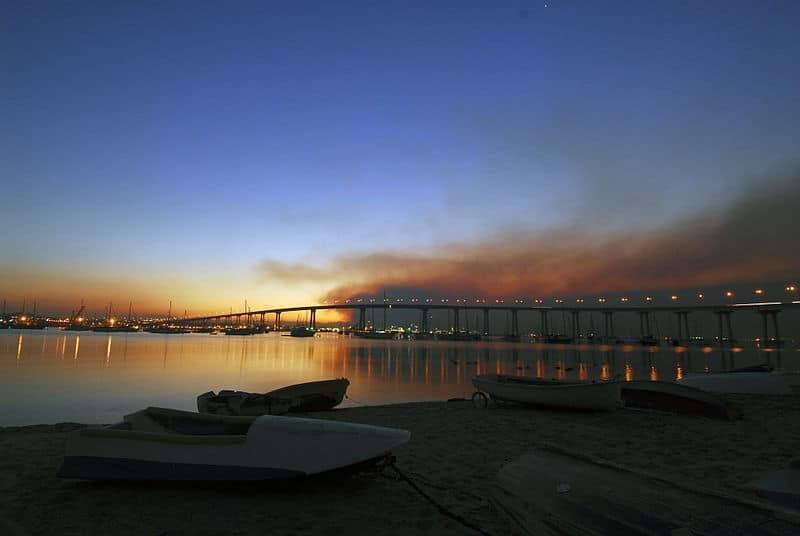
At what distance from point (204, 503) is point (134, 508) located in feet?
2.58

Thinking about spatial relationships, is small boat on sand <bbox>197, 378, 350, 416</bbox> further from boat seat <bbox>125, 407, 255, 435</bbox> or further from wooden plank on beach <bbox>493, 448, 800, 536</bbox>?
wooden plank on beach <bbox>493, 448, 800, 536</bbox>

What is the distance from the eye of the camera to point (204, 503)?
5438mm

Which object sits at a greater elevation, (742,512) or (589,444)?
(742,512)

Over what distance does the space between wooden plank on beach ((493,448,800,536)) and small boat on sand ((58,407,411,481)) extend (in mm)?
1877

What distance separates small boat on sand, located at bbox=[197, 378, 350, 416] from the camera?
1302 cm

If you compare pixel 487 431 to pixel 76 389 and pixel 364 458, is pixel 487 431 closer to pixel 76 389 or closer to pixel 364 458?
pixel 364 458

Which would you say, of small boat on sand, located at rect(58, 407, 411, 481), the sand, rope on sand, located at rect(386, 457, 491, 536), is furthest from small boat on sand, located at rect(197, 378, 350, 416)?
rope on sand, located at rect(386, 457, 491, 536)

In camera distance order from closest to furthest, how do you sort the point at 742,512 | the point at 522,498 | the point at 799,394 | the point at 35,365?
1. the point at 742,512
2. the point at 522,498
3. the point at 799,394
4. the point at 35,365

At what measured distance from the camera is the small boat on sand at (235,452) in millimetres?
5562

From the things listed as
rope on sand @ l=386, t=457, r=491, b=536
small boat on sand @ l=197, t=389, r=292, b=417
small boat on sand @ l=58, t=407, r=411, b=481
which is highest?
small boat on sand @ l=58, t=407, r=411, b=481

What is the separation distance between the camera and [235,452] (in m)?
5.69

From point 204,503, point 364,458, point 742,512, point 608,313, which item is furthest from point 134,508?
point 608,313

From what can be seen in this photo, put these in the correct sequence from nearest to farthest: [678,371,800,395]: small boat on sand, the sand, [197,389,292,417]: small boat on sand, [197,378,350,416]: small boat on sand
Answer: the sand → [197,389,292,417]: small boat on sand → [197,378,350,416]: small boat on sand → [678,371,800,395]: small boat on sand

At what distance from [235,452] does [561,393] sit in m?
10.0
